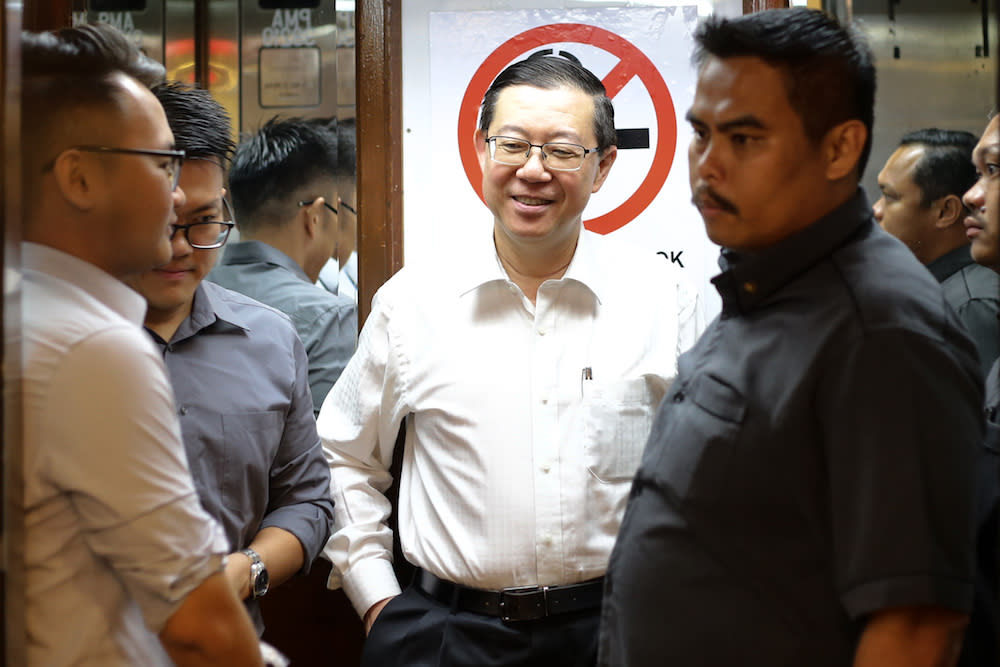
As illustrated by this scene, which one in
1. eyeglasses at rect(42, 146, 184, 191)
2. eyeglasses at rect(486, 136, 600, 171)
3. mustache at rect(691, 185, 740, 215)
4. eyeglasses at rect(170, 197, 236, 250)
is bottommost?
eyeglasses at rect(170, 197, 236, 250)

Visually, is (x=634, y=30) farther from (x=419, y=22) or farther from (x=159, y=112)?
(x=159, y=112)

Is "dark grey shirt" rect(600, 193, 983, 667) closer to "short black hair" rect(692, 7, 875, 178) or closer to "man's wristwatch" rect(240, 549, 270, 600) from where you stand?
"short black hair" rect(692, 7, 875, 178)

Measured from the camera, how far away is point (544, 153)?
197 centimetres

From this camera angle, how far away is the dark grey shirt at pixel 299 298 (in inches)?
89.0

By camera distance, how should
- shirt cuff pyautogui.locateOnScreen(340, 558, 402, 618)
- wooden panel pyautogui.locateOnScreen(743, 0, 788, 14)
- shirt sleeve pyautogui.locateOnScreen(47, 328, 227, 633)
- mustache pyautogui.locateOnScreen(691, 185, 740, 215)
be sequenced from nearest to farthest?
1. shirt sleeve pyautogui.locateOnScreen(47, 328, 227, 633)
2. mustache pyautogui.locateOnScreen(691, 185, 740, 215)
3. shirt cuff pyautogui.locateOnScreen(340, 558, 402, 618)
4. wooden panel pyautogui.locateOnScreen(743, 0, 788, 14)

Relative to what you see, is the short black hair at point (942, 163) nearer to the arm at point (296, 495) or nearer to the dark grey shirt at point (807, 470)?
the dark grey shirt at point (807, 470)

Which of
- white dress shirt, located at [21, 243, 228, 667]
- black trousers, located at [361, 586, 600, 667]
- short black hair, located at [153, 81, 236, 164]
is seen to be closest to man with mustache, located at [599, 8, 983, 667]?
black trousers, located at [361, 586, 600, 667]

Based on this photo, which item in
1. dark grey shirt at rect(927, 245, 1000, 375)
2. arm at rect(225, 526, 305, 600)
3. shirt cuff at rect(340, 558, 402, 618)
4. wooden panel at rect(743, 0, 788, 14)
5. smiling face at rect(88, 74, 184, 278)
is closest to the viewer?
smiling face at rect(88, 74, 184, 278)

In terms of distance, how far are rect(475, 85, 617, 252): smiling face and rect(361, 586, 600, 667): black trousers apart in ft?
2.53

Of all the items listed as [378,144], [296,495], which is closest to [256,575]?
[296,495]

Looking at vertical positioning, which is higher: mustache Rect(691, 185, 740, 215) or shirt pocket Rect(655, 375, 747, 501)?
mustache Rect(691, 185, 740, 215)

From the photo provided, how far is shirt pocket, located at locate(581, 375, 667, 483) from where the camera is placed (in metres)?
1.88

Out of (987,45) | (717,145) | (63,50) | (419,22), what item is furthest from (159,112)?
(987,45)

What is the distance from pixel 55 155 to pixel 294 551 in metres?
0.96
